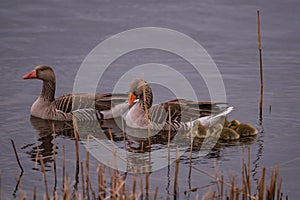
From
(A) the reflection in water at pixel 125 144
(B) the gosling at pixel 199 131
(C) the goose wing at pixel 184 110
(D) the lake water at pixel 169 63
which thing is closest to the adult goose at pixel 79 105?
(A) the reflection in water at pixel 125 144

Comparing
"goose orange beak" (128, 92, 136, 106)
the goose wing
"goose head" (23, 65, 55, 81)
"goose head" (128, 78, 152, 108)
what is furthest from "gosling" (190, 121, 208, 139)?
"goose head" (23, 65, 55, 81)

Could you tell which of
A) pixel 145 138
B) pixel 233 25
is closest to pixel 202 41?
pixel 233 25

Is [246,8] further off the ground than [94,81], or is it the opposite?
[246,8]

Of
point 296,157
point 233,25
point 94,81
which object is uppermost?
point 233,25

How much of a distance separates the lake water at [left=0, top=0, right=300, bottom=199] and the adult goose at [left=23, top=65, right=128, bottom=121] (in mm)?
432

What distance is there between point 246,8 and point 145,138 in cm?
852

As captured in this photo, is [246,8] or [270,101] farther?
[246,8]

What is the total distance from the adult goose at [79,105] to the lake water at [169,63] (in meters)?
0.43

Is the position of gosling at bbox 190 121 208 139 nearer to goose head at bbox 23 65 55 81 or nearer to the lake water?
the lake water

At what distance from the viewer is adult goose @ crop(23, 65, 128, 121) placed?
40.6 feet

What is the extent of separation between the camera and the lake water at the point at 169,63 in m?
9.50

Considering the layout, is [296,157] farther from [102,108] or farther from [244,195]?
[102,108]

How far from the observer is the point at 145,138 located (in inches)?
439

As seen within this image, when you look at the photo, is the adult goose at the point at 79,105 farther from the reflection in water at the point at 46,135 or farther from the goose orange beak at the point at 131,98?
the goose orange beak at the point at 131,98
